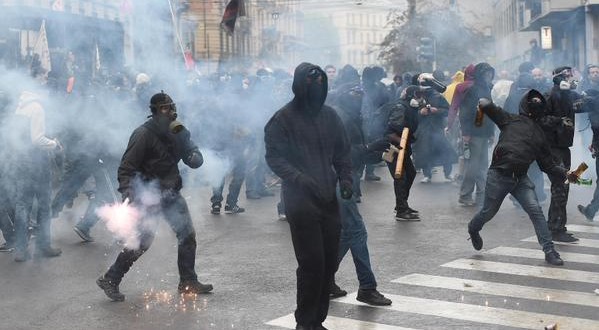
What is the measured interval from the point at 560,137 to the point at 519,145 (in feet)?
4.66

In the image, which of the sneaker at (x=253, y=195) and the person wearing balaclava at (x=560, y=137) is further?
the sneaker at (x=253, y=195)

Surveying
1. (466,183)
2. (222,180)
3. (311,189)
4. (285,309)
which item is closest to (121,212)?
(285,309)

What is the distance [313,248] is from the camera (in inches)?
250

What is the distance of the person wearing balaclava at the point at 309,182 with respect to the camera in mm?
6371

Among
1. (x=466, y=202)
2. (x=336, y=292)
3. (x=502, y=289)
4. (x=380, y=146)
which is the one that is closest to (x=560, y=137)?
(x=380, y=146)

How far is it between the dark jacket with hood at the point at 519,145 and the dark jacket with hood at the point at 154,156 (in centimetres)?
300

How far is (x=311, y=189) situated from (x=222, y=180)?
7.05 m

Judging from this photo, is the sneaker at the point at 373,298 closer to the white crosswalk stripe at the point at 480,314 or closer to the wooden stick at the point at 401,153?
the white crosswalk stripe at the point at 480,314

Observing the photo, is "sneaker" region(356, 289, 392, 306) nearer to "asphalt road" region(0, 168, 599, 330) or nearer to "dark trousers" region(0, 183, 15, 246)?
"asphalt road" region(0, 168, 599, 330)

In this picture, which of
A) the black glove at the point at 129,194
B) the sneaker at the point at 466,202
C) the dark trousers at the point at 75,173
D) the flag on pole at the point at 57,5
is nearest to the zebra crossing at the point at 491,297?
the black glove at the point at 129,194

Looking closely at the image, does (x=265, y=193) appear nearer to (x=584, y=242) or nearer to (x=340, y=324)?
(x=584, y=242)

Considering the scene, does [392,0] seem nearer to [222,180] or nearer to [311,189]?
[222,180]

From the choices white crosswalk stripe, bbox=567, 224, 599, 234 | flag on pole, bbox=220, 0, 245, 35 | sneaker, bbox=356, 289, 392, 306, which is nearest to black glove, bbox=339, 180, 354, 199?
sneaker, bbox=356, 289, 392, 306

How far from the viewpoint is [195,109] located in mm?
13789
